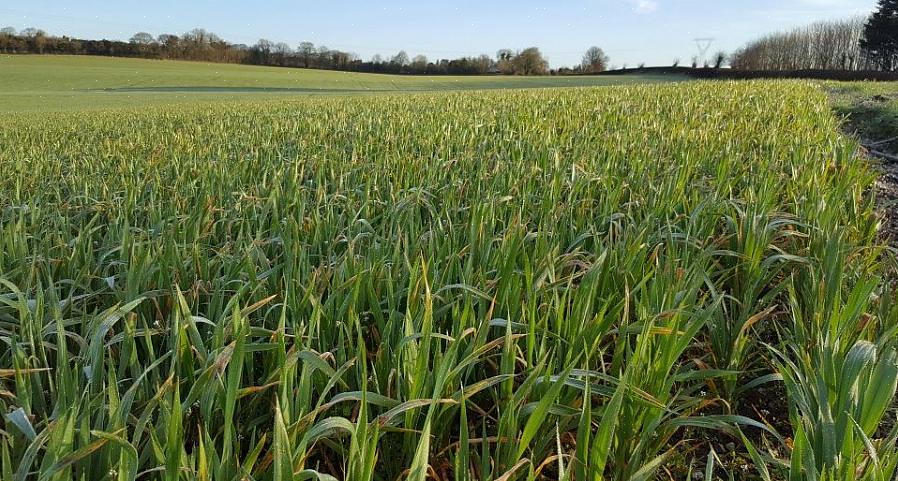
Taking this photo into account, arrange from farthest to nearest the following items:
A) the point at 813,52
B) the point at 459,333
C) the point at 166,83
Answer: the point at 813,52, the point at 166,83, the point at 459,333

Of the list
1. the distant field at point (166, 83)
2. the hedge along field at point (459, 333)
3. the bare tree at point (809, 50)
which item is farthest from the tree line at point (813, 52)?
the hedge along field at point (459, 333)

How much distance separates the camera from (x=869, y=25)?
4897 cm

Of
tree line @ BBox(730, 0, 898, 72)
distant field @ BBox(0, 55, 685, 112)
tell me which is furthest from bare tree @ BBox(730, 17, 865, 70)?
distant field @ BBox(0, 55, 685, 112)

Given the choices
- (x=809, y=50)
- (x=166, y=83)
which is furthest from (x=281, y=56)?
(x=809, y=50)

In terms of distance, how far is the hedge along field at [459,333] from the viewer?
964 millimetres

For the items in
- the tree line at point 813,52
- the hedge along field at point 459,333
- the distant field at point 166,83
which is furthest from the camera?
the tree line at point 813,52

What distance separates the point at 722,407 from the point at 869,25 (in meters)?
61.6

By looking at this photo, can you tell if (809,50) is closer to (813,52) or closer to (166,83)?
(813,52)

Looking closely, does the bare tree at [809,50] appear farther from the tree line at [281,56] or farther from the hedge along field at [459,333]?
the hedge along field at [459,333]

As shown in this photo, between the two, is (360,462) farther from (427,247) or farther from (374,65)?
(374,65)

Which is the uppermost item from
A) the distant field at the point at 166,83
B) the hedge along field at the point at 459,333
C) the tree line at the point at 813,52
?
the tree line at the point at 813,52

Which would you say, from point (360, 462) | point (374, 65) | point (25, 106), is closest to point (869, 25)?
point (374, 65)

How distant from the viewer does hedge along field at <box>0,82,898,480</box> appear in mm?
964

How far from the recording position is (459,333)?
1132 millimetres
